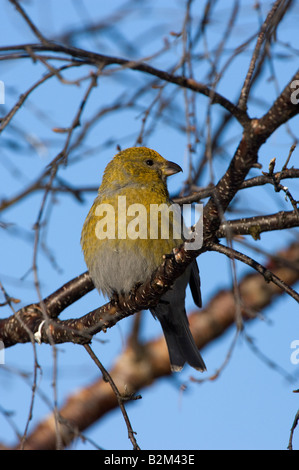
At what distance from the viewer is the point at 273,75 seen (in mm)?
3439

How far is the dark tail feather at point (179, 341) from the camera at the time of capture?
4762 mm

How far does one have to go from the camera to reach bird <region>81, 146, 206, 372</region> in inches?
155

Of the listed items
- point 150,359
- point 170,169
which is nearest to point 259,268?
point 170,169

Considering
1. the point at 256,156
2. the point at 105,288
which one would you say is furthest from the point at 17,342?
the point at 256,156

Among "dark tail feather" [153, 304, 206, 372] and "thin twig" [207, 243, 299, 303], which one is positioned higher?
"dark tail feather" [153, 304, 206, 372]

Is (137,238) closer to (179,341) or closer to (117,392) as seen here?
(117,392)

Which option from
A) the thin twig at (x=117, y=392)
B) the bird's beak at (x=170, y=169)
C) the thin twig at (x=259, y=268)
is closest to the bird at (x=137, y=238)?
the bird's beak at (x=170, y=169)

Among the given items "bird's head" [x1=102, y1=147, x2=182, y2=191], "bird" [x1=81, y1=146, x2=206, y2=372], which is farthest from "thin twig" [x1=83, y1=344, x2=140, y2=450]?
"bird's head" [x1=102, y1=147, x2=182, y2=191]

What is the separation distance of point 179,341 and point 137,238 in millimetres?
1272

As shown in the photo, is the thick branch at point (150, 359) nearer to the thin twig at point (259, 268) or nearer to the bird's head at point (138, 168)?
the bird's head at point (138, 168)

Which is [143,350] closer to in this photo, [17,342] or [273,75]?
[17,342]

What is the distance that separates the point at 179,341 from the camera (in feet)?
15.9

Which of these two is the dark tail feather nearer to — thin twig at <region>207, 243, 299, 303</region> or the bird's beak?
the bird's beak
